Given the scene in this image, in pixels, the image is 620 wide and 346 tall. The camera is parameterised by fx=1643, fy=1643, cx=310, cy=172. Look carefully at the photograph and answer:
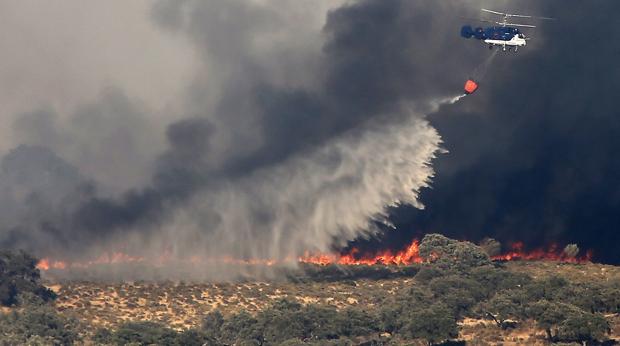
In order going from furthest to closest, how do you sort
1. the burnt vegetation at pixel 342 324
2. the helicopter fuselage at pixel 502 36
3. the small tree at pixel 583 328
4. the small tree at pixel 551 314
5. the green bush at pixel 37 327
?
the helicopter fuselage at pixel 502 36, the small tree at pixel 551 314, the burnt vegetation at pixel 342 324, the small tree at pixel 583 328, the green bush at pixel 37 327

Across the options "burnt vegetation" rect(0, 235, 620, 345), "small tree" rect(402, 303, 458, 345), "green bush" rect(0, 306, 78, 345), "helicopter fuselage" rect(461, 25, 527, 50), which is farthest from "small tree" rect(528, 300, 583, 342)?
"green bush" rect(0, 306, 78, 345)

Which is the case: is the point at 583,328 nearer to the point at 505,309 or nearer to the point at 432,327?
the point at 505,309

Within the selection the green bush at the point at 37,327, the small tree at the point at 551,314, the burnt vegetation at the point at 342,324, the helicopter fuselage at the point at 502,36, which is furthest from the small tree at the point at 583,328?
the green bush at the point at 37,327

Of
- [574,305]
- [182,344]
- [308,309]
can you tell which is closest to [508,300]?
[574,305]

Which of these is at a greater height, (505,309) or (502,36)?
(502,36)

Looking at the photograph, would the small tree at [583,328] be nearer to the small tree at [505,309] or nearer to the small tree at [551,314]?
the small tree at [551,314]

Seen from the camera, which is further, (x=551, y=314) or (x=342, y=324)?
(x=342, y=324)

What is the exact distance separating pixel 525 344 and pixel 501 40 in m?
35.9

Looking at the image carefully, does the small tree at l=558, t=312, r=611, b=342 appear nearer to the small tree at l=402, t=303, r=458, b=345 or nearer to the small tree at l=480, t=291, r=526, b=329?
the small tree at l=480, t=291, r=526, b=329

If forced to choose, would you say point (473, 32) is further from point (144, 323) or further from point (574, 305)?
point (144, 323)

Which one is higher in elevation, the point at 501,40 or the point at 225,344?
the point at 501,40

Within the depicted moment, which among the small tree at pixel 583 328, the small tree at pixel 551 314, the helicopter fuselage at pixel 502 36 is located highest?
the helicopter fuselage at pixel 502 36

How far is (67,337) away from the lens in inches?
7387

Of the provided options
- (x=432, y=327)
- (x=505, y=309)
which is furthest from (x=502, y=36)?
(x=432, y=327)
